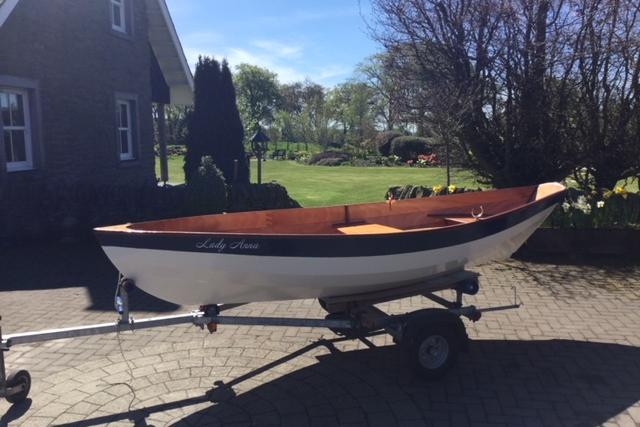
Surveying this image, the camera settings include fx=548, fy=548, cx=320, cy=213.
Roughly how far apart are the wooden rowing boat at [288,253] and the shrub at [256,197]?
7.89 metres

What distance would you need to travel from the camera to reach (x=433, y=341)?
4555mm

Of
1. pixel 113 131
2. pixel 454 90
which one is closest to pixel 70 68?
pixel 113 131

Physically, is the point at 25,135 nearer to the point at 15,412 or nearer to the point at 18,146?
the point at 18,146

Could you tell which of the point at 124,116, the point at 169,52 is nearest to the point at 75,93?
the point at 124,116

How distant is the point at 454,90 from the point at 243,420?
25.7 ft

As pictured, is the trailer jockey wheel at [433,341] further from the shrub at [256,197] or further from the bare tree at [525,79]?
the shrub at [256,197]

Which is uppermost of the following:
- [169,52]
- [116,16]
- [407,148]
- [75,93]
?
[116,16]

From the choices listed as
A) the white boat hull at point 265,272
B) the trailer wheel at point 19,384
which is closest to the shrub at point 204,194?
the white boat hull at point 265,272

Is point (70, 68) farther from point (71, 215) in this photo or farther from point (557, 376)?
point (557, 376)

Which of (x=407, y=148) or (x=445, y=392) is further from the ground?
(x=407, y=148)

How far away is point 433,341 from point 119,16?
43.6ft

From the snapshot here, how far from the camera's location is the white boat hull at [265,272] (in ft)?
12.9

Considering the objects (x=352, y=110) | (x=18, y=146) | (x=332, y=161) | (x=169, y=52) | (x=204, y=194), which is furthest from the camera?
(x=352, y=110)

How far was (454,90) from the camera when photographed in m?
10.1
